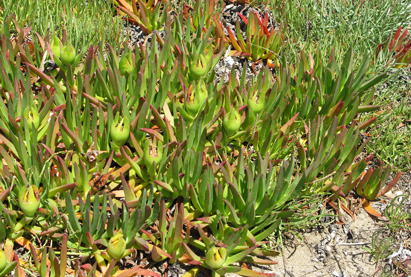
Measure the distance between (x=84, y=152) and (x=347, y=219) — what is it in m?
1.40

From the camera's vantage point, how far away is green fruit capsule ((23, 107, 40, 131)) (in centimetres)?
214

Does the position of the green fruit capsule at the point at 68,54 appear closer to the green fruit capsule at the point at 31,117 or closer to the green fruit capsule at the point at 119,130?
the green fruit capsule at the point at 31,117

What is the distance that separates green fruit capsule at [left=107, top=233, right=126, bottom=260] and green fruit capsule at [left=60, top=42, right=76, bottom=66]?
41.6 inches

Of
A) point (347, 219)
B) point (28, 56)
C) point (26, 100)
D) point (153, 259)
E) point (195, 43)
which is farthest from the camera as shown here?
point (195, 43)

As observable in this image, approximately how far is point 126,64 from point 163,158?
0.68 metres

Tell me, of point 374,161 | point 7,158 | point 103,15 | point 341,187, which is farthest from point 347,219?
point 103,15

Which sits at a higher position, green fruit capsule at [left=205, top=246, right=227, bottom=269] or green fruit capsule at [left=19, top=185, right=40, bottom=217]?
green fruit capsule at [left=19, top=185, right=40, bottom=217]

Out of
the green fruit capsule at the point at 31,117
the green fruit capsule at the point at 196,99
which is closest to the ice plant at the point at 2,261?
the green fruit capsule at the point at 31,117

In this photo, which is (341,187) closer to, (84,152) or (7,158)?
(84,152)

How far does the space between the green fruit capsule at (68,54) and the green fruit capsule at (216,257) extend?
4.27 ft

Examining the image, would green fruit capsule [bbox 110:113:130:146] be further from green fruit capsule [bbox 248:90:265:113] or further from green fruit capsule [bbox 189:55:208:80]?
green fruit capsule [bbox 248:90:265:113]

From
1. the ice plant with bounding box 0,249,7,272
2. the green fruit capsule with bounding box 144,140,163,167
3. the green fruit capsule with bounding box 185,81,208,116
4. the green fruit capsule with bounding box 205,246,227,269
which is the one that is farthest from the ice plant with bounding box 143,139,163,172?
the ice plant with bounding box 0,249,7,272

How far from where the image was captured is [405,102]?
116 inches

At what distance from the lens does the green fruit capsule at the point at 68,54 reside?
237 cm
